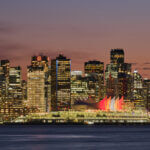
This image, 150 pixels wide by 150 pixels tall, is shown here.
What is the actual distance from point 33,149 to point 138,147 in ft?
68.9

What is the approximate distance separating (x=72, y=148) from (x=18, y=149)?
407 inches

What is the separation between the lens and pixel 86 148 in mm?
104438

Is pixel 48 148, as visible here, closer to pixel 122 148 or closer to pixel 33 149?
pixel 33 149

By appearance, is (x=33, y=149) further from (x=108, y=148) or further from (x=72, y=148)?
(x=108, y=148)

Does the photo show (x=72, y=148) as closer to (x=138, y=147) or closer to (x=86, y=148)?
(x=86, y=148)

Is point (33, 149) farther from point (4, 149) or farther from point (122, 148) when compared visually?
point (122, 148)

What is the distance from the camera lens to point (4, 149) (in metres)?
102

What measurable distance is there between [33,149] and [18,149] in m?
2.85

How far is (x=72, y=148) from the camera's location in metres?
104

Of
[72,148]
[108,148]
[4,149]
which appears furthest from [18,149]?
[108,148]

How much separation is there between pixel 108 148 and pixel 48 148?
11698 mm

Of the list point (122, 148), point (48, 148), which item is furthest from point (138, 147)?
point (48, 148)

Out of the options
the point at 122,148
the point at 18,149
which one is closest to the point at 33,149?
the point at 18,149

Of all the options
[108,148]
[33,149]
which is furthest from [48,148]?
[108,148]
